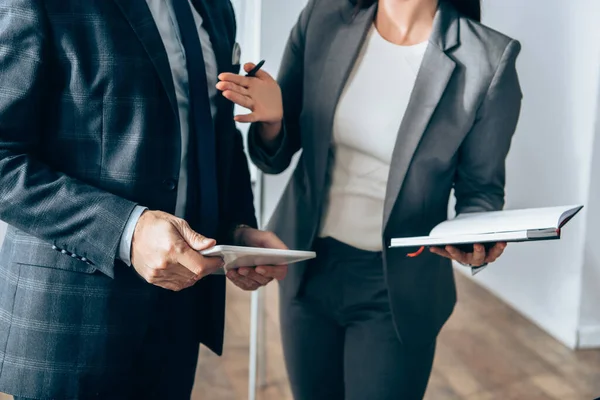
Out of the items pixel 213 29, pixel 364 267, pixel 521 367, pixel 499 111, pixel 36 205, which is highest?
pixel 213 29

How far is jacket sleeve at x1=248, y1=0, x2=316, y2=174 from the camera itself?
1393 millimetres

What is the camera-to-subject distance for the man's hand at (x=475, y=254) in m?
1.18

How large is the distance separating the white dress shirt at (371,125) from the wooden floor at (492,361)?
58 centimetres

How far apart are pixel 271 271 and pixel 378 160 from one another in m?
0.33

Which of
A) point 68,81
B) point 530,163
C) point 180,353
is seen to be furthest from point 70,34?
point 530,163

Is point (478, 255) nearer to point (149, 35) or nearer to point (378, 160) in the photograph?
point (378, 160)

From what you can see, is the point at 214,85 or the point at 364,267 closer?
the point at 214,85

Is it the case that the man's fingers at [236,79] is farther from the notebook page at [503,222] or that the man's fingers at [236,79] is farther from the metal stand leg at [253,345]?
the metal stand leg at [253,345]

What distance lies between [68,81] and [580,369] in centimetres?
145

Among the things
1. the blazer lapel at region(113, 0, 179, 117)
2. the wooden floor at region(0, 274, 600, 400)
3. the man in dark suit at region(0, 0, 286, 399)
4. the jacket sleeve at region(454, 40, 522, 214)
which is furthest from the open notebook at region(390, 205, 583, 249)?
the wooden floor at region(0, 274, 600, 400)

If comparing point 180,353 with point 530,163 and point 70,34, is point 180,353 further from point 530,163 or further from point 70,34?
point 530,163

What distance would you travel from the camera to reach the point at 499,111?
1.26 metres

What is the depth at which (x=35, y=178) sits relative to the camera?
92 cm

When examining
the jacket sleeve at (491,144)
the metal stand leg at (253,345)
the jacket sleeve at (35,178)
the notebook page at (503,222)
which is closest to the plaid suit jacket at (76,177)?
the jacket sleeve at (35,178)
